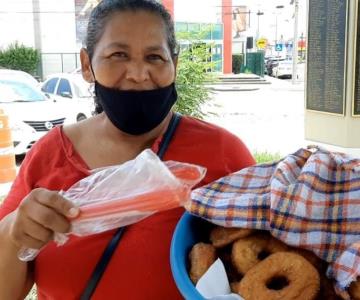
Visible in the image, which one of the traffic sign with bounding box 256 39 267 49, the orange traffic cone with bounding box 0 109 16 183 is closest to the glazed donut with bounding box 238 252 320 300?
the orange traffic cone with bounding box 0 109 16 183

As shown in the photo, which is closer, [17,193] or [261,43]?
[17,193]

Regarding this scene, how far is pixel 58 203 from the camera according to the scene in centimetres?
112

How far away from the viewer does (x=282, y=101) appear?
18953mm

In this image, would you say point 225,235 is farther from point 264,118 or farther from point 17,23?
point 17,23

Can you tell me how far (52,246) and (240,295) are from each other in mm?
641

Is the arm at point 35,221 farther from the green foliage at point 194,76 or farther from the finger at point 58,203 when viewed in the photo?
the green foliage at point 194,76

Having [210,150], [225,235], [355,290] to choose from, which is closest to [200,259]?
[225,235]

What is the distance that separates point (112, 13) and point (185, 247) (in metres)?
0.72

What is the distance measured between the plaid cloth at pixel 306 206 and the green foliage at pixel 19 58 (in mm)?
25023

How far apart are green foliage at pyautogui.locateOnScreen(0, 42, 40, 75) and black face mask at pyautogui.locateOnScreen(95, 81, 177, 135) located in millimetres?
24499

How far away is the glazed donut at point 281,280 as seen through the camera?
1.01 m

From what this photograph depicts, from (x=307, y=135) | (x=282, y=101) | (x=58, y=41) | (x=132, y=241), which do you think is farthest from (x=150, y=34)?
(x=58, y=41)

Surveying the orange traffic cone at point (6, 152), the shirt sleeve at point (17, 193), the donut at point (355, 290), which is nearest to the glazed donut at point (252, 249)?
the donut at point (355, 290)

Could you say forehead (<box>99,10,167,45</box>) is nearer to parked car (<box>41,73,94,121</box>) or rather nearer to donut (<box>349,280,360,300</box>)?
donut (<box>349,280,360,300</box>)
